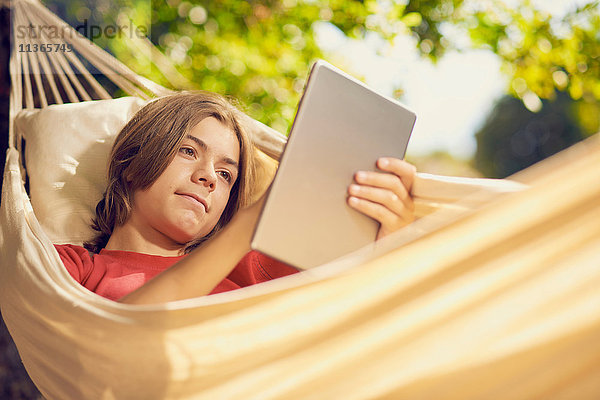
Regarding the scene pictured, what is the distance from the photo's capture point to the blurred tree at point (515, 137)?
496 inches

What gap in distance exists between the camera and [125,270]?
3.43 feet

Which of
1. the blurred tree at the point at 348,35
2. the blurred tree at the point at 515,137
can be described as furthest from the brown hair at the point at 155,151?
the blurred tree at the point at 515,137

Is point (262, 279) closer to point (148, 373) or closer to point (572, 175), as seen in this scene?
point (148, 373)

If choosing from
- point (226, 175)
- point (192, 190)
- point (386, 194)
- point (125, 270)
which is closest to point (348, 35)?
point (226, 175)

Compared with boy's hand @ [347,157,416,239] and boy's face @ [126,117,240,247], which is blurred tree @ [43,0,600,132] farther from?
boy's hand @ [347,157,416,239]

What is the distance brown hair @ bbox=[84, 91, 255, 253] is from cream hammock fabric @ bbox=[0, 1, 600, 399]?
470 mm

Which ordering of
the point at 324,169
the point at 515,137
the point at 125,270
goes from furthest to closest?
the point at 515,137 → the point at 125,270 → the point at 324,169

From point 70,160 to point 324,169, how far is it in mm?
886

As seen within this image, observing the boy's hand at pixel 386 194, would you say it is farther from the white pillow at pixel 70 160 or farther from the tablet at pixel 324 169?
the white pillow at pixel 70 160

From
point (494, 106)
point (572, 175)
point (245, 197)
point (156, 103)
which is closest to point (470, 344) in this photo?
point (572, 175)

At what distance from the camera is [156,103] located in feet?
4.13

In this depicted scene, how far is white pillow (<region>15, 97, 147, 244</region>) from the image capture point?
128 cm

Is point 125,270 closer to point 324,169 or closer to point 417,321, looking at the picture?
point 324,169

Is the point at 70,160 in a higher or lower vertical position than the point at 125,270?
higher
